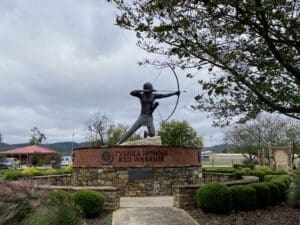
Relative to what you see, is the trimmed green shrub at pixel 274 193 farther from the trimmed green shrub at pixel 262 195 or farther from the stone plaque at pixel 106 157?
the stone plaque at pixel 106 157

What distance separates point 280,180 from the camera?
15.3 meters

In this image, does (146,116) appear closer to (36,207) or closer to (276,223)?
(276,223)

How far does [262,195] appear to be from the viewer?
13172mm

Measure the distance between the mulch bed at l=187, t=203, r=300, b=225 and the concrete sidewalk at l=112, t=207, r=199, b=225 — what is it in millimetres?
403

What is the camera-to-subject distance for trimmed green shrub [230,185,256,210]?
12422 millimetres

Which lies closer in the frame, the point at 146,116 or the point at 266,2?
the point at 266,2

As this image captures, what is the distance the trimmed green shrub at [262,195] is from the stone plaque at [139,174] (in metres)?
4.69

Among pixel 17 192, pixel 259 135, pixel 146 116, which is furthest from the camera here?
pixel 259 135

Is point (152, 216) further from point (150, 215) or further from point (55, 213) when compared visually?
point (55, 213)

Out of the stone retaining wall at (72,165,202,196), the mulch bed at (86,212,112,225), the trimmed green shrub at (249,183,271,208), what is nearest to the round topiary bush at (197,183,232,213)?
the trimmed green shrub at (249,183,271,208)

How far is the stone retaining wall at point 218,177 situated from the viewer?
825 inches

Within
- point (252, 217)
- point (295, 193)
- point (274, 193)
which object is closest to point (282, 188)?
point (274, 193)

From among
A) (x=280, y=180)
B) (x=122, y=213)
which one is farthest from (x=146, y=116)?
(x=122, y=213)

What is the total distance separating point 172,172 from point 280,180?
4039 millimetres
